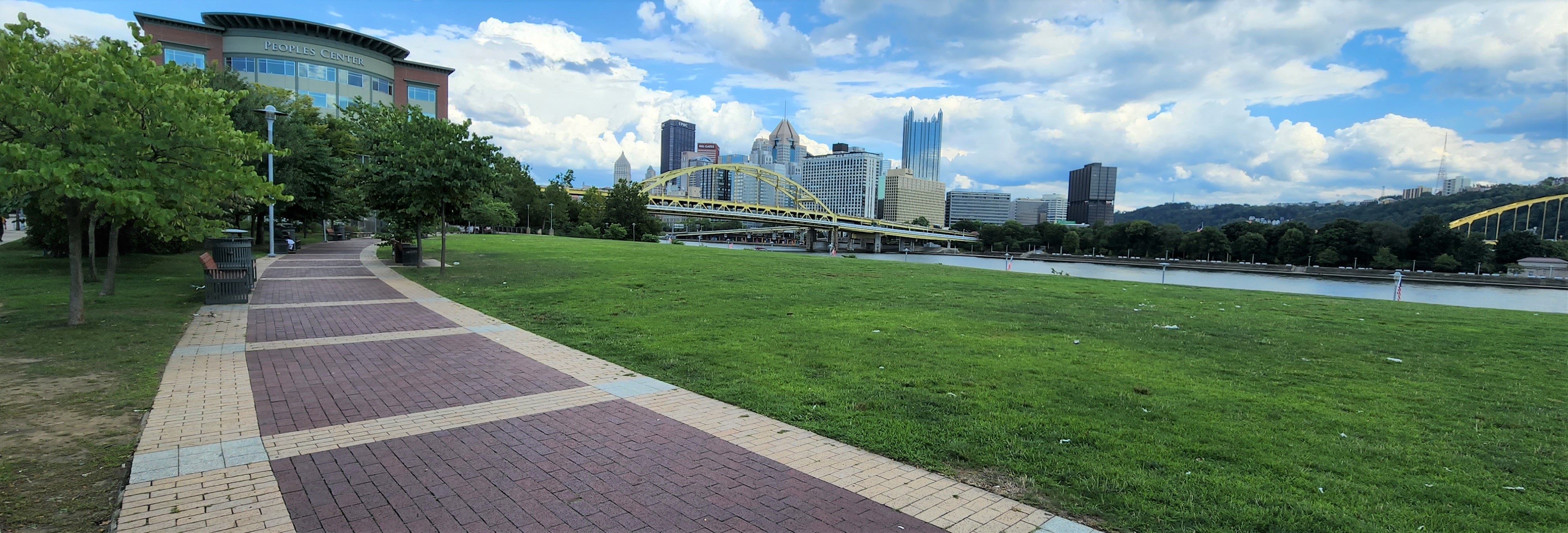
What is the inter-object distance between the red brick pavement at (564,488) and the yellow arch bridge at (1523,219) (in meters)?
134

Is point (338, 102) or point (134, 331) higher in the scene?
point (338, 102)

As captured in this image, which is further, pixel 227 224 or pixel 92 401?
pixel 227 224

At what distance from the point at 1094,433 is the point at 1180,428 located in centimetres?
77

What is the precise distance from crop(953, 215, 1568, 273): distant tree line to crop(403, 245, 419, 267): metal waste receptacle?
9329cm

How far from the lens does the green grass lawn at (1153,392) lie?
4.34 meters

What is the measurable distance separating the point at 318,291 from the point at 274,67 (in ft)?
227

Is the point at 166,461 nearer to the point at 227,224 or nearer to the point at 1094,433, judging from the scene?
the point at 1094,433

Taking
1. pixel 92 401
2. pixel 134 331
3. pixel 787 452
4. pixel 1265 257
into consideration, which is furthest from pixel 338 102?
pixel 1265 257

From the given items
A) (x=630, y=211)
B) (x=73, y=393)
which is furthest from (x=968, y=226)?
(x=73, y=393)

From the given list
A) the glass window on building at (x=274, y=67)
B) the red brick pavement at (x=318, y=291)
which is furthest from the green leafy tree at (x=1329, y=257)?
the glass window on building at (x=274, y=67)

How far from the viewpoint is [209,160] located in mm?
9492

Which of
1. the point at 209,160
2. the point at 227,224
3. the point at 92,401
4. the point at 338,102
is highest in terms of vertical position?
the point at 338,102

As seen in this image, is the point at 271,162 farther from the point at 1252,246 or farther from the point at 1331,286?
the point at 1252,246

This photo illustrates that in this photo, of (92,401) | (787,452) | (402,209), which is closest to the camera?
(787,452)
